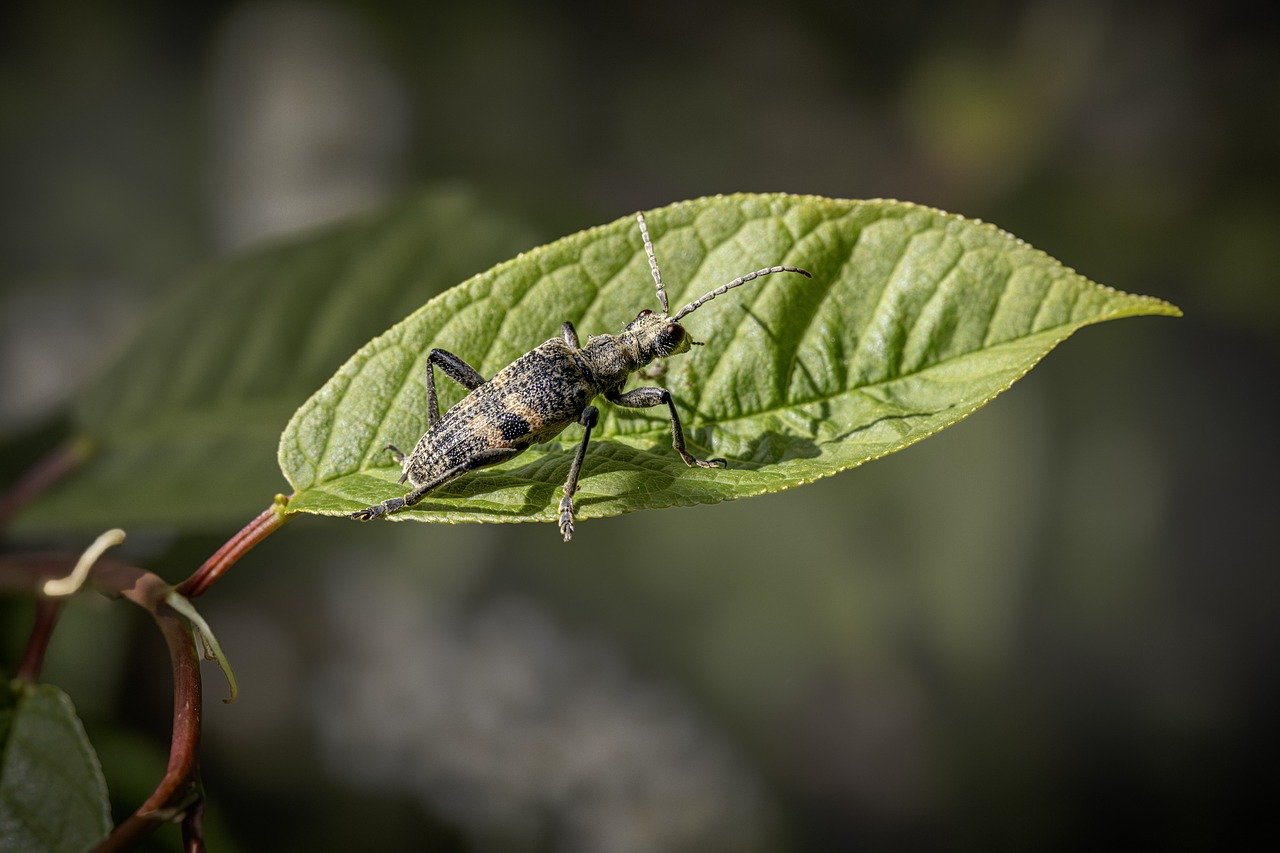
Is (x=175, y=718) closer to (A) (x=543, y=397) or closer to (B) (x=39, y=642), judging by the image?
(B) (x=39, y=642)

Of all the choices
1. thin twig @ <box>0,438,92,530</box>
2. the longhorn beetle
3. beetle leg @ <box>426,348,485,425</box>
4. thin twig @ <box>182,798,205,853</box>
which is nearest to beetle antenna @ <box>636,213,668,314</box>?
the longhorn beetle

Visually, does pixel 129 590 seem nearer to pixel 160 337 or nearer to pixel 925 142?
pixel 160 337

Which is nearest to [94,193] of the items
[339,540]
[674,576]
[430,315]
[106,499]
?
[339,540]

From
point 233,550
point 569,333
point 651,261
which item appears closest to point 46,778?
point 233,550

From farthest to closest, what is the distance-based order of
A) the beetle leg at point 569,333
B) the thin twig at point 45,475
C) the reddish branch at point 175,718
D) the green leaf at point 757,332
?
the thin twig at point 45,475 → the beetle leg at point 569,333 → the green leaf at point 757,332 → the reddish branch at point 175,718

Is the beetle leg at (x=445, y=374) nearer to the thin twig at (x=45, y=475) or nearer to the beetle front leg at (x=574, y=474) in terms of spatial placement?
the beetle front leg at (x=574, y=474)

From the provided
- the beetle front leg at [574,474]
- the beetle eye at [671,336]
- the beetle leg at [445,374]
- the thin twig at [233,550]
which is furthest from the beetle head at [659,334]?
the thin twig at [233,550]

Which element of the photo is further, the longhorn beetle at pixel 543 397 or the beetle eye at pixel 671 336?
the beetle eye at pixel 671 336
